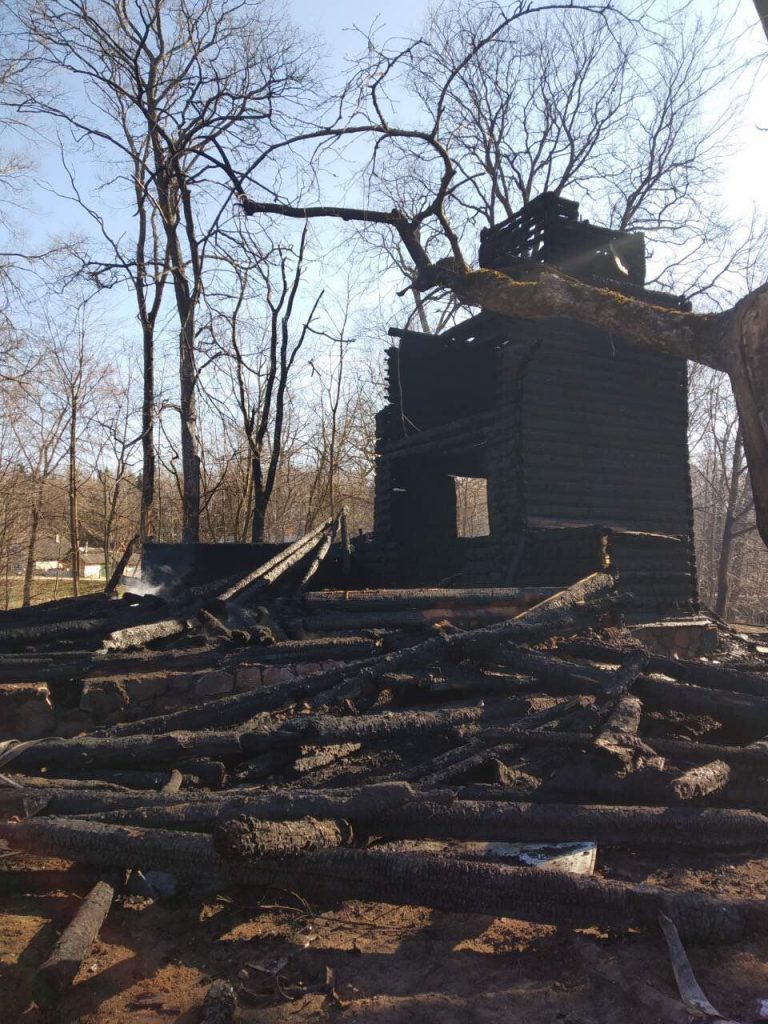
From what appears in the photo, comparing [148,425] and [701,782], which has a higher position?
[148,425]

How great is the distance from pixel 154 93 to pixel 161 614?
17.1 metres

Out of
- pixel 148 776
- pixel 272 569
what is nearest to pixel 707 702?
pixel 148 776

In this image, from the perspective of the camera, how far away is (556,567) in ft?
40.6

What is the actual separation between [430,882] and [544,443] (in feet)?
37.5

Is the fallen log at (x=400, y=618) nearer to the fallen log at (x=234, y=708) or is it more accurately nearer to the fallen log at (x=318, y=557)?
the fallen log at (x=234, y=708)

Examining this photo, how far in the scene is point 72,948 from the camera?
9.98 feet

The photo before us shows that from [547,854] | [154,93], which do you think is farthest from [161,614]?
[154,93]

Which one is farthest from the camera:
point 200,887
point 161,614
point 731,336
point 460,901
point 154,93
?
point 154,93

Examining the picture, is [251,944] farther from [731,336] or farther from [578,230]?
[578,230]

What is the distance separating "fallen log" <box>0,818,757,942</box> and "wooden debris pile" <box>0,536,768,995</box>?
0.01 meters

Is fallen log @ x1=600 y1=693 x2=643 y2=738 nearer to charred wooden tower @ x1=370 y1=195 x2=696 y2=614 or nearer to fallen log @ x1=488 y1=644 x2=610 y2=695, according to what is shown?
fallen log @ x1=488 y1=644 x2=610 y2=695

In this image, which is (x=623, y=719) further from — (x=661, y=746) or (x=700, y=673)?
(x=700, y=673)

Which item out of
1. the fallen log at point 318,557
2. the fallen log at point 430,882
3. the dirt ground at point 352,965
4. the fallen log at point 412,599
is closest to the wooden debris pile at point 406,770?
the fallen log at point 430,882

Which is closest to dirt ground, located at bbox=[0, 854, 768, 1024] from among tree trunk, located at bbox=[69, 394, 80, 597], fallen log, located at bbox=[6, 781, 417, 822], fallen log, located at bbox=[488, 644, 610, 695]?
fallen log, located at bbox=[6, 781, 417, 822]
